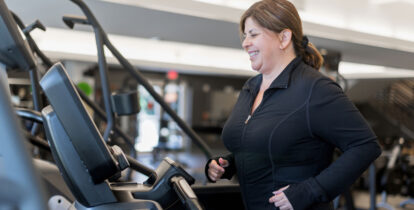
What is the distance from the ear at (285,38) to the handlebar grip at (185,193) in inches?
24.2

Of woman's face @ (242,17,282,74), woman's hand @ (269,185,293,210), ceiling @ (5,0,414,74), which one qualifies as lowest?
ceiling @ (5,0,414,74)

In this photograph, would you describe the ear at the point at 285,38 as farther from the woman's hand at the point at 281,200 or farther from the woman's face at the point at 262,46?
the woman's hand at the point at 281,200

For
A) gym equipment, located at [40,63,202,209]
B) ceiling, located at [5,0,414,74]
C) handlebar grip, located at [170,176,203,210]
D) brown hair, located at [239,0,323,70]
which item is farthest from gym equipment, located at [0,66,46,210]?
ceiling, located at [5,0,414,74]

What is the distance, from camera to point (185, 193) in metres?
1.07

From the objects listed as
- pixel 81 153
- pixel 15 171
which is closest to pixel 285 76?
pixel 81 153

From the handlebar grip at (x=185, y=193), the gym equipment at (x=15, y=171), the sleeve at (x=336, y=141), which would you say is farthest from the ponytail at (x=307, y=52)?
the gym equipment at (x=15, y=171)

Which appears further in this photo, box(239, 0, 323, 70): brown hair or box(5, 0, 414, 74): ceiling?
box(5, 0, 414, 74): ceiling

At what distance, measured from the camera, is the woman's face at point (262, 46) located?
1.49 m

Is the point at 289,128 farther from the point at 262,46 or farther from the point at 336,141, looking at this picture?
the point at 262,46

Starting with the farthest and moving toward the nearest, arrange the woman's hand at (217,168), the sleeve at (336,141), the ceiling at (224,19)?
the ceiling at (224,19), the woman's hand at (217,168), the sleeve at (336,141)

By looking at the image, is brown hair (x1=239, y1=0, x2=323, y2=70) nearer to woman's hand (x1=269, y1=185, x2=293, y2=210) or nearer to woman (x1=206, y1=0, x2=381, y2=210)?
woman (x1=206, y1=0, x2=381, y2=210)

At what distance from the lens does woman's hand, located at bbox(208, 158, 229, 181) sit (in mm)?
1606

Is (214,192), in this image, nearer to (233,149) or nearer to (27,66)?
(233,149)

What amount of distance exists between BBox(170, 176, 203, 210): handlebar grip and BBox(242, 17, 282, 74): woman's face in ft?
1.81
